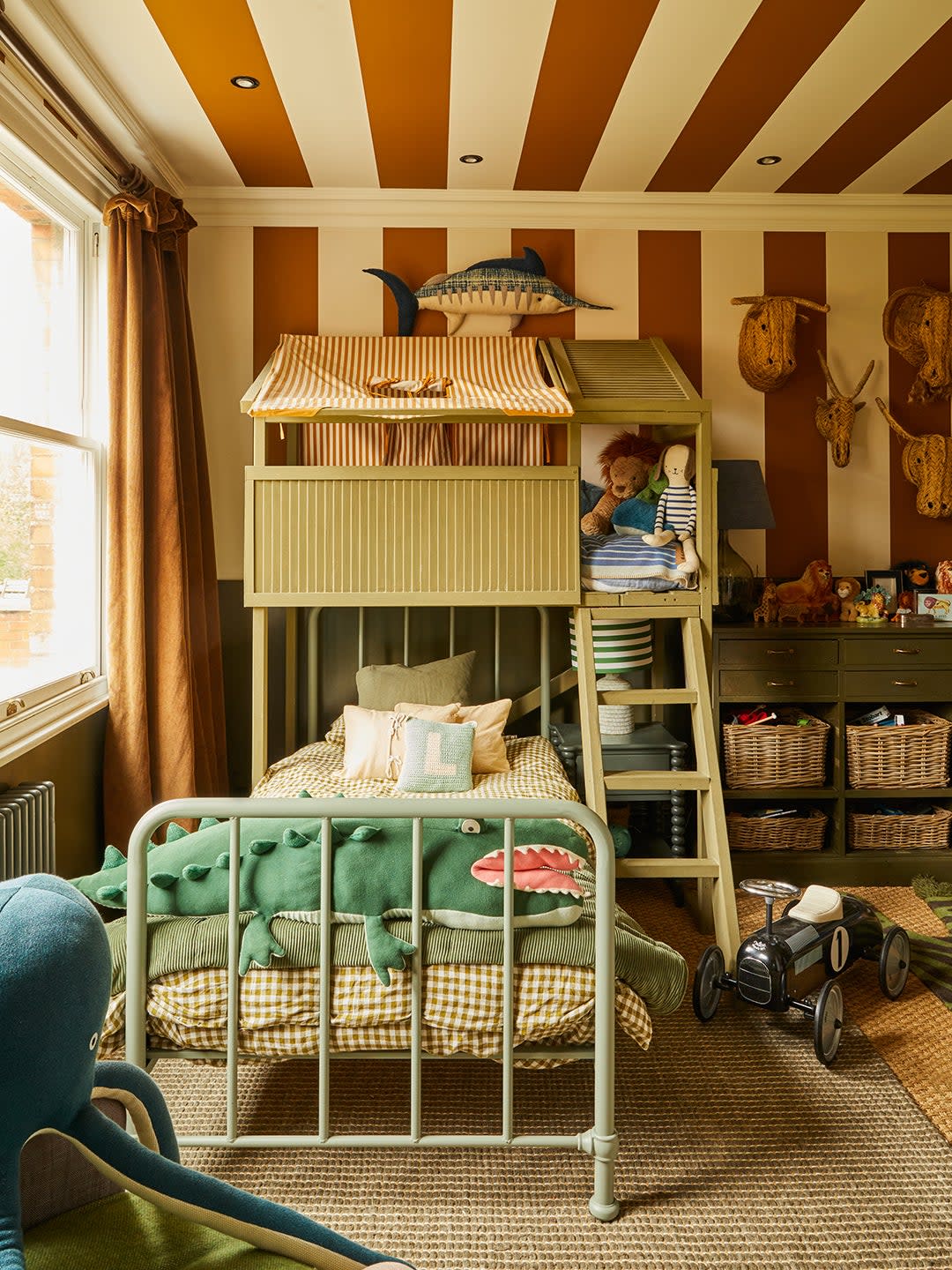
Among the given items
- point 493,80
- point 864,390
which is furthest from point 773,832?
point 493,80

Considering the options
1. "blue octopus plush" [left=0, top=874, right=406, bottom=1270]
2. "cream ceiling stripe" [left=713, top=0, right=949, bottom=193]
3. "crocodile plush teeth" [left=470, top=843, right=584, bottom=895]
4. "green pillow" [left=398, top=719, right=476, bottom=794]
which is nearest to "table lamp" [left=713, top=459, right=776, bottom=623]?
"cream ceiling stripe" [left=713, top=0, right=949, bottom=193]

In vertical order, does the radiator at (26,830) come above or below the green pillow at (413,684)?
below

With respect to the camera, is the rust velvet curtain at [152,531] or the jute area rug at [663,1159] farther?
the rust velvet curtain at [152,531]

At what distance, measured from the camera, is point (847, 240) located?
150 inches

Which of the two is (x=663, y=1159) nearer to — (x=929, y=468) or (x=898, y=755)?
(x=898, y=755)

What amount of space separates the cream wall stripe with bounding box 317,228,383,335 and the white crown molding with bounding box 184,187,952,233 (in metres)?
0.06

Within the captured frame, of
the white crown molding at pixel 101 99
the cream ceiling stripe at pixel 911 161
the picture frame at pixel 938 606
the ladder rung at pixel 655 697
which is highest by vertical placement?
the cream ceiling stripe at pixel 911 161

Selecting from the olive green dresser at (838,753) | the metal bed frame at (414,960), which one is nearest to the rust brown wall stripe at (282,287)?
the olive green dresser at (838,753)

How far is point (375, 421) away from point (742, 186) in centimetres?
166

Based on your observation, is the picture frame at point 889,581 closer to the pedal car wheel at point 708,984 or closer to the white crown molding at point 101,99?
the pedal car wheel at point 708,984

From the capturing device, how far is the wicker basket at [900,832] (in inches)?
135

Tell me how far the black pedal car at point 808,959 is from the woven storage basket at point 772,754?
0.74 meters

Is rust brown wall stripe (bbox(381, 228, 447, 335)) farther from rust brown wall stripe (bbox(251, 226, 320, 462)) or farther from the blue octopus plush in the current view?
the blue octopus plush

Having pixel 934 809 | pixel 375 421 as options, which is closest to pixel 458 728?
pixel 375 421
